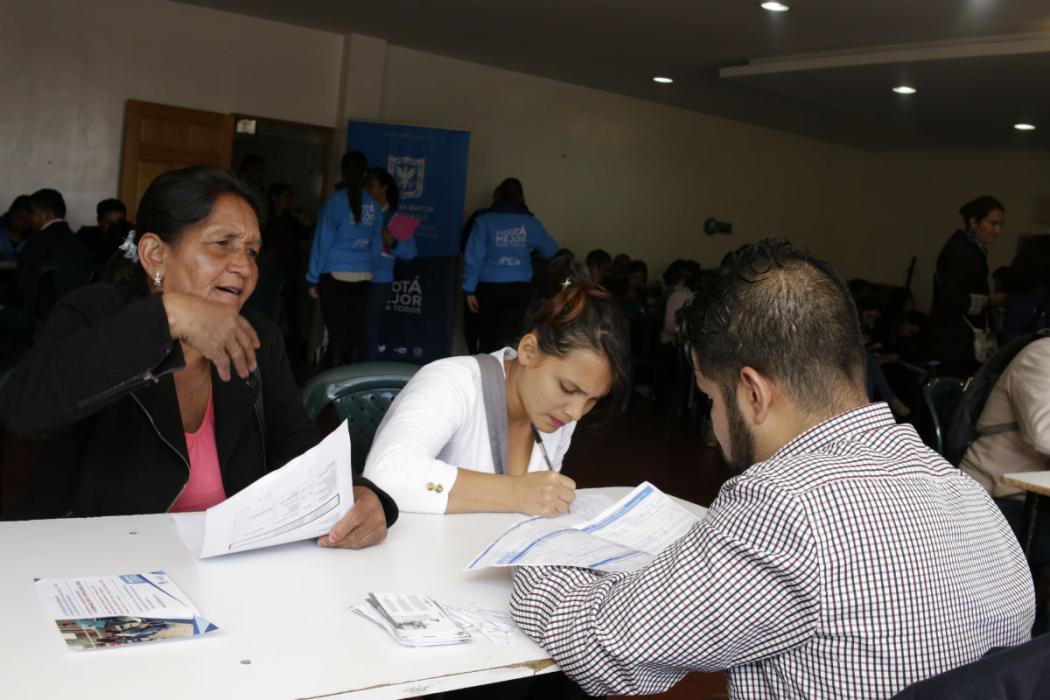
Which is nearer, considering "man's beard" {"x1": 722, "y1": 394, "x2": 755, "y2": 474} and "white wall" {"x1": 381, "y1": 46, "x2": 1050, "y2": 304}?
"man's beard" {"x1": 722, "y1": 394, "x2": 755, "y2": 474}

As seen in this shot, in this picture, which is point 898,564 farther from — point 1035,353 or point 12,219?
point 12,219

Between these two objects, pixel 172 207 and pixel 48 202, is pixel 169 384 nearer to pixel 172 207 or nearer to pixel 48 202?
pixel 172 207

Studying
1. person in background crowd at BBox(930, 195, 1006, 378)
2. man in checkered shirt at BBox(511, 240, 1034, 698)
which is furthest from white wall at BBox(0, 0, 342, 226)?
man in checkered shirt at BBox(511, 240, 1034, 698)

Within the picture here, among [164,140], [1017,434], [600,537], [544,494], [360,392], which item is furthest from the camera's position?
[164,140]

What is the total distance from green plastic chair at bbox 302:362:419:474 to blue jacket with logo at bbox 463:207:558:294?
567 centimetres

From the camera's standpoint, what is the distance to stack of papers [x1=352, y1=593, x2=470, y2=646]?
1.43m

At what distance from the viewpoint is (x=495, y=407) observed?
7.98 ft

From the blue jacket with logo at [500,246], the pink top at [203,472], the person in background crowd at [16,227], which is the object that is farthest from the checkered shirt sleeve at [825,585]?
the person in background crowd at [16,227]

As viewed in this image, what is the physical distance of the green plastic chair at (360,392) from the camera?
2.68 m

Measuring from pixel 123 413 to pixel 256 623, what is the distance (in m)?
0.71

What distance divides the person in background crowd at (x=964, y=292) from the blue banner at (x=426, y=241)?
4184 millimetres

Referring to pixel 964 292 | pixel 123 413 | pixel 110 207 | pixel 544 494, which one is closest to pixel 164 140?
pixel 110 207

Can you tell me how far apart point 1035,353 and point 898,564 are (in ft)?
8.39

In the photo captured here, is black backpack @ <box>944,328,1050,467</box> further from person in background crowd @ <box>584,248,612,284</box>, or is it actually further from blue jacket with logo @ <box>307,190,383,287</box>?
person in background crowd @ <box>584,248,612,284</box>
